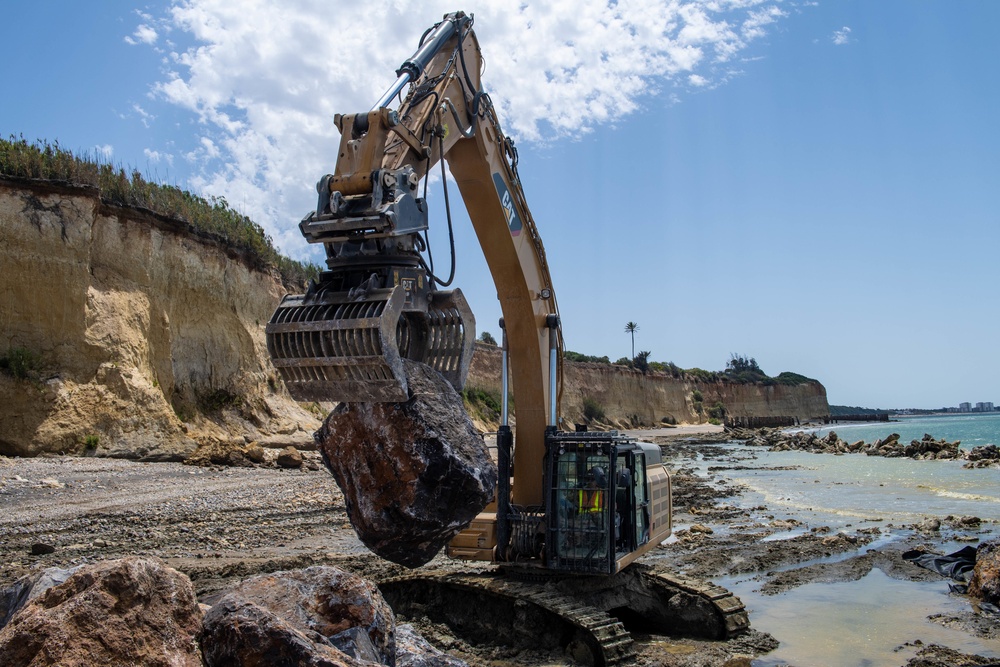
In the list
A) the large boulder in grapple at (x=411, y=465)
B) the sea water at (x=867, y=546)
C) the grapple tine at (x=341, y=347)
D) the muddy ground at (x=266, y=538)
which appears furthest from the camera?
the sea water at (x=867, y=546)

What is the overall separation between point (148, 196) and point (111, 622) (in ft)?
73.1

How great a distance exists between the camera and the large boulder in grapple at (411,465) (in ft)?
14.6

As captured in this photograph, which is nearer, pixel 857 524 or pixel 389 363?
pixel 389 363

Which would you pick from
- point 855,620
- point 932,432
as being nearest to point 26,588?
point 855,620

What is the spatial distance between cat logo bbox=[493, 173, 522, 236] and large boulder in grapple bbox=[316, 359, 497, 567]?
123 inches

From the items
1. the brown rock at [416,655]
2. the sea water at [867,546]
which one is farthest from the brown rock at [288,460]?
the brown rock at [416,655]

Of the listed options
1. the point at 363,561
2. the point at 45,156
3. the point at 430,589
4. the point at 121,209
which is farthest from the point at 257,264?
the point at 430,589

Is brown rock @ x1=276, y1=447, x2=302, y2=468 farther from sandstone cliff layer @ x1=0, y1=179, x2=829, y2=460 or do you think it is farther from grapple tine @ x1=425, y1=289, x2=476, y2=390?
grapple tine @ x1=425, y1=289, x2=476, y2=390

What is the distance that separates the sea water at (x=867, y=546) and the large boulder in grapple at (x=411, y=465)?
4611mm

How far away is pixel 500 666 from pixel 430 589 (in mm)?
1544

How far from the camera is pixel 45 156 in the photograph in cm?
2122

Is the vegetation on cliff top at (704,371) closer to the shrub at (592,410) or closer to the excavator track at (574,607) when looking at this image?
the shrub at (592,410)

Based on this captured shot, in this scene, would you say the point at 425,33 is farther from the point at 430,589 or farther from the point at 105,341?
the point at 105,341

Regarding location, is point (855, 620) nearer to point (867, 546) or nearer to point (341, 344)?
point (867, 546)
